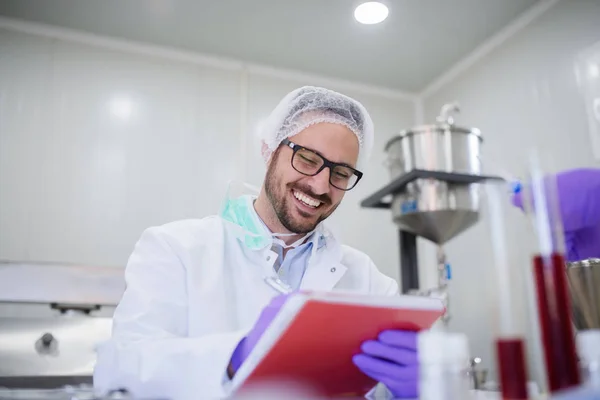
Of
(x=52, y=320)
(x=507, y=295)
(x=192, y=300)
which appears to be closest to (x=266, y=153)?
(x=192, y=300)

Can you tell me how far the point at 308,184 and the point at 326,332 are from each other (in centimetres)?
67

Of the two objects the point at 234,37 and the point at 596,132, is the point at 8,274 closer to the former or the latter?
the point at 234,37

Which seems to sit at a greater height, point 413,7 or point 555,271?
point 413,7

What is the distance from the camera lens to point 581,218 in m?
1.55

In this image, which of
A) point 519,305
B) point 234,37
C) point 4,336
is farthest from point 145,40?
point 519,305

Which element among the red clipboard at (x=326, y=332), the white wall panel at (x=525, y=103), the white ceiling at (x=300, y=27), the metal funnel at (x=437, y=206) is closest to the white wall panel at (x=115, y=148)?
the white ceiling at (x=300, y=27)

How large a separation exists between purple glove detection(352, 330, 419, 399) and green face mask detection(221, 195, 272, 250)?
0.58 metres

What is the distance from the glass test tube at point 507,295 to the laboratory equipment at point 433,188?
4.36 feet

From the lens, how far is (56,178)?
2207 millimetres

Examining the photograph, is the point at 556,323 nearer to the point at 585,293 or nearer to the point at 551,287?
the point at 551,287

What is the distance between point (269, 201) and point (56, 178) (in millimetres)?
1258

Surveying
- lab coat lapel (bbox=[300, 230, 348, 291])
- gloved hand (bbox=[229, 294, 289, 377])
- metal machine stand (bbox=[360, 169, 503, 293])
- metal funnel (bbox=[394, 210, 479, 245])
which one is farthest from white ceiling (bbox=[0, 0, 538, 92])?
gloved hand (bbox=[229, 294, 289, 377])

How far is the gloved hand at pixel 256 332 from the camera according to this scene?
2.37ft

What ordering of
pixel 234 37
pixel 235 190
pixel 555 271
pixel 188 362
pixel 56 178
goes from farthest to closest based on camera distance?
pixel 234 37 → pixel 56 178 → pixel 235 190 → pixel 188 362 → pixel 555 271
